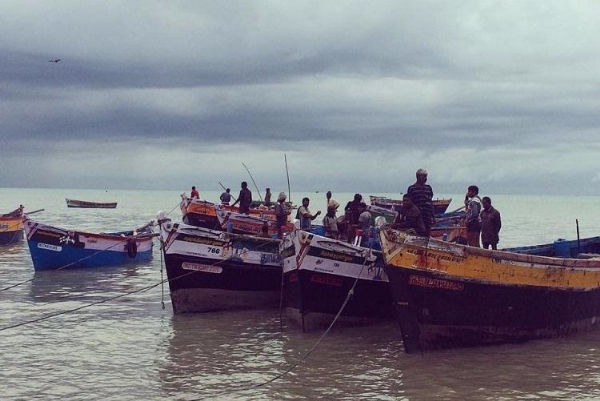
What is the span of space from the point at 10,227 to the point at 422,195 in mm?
29495

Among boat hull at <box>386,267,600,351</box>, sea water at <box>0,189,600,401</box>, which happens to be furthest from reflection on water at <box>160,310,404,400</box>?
boat hull at <box>386,267,600,351</box>

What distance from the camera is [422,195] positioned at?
12789 mm

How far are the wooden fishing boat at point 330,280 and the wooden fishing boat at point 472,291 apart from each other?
1672mm

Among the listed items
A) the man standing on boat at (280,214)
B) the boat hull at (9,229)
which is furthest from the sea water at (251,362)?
the boat hull at (9,229)

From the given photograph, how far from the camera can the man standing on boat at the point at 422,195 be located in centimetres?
1280

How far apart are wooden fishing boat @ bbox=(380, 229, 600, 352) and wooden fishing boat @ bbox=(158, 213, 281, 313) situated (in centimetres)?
504

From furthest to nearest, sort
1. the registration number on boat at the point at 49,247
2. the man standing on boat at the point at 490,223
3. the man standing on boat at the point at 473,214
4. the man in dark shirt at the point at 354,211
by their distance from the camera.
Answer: the registration number on boat at the point at 49,247 → the man standing on boat at the point at 473,214 → the man in dark shirt at the point at 354,211 → the man standing on boat at the point at 490,223

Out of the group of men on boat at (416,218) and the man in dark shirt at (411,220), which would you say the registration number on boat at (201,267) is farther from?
the man in dark shirt at (411,220)

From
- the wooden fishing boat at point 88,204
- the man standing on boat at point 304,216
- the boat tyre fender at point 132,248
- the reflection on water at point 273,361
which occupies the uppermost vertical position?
the wooden fishing boat at point 88,204

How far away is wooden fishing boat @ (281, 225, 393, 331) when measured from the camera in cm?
1316

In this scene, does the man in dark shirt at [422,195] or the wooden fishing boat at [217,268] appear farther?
the wooden fishing boat at [217,268]

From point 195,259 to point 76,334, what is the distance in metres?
3.18

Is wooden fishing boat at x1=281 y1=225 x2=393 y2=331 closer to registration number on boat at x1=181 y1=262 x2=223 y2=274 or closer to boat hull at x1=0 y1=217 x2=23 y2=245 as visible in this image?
registration number on boat at x1=181 y1=262 x2=223 y2=274

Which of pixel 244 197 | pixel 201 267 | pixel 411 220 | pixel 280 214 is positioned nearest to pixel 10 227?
pixel 244 197
